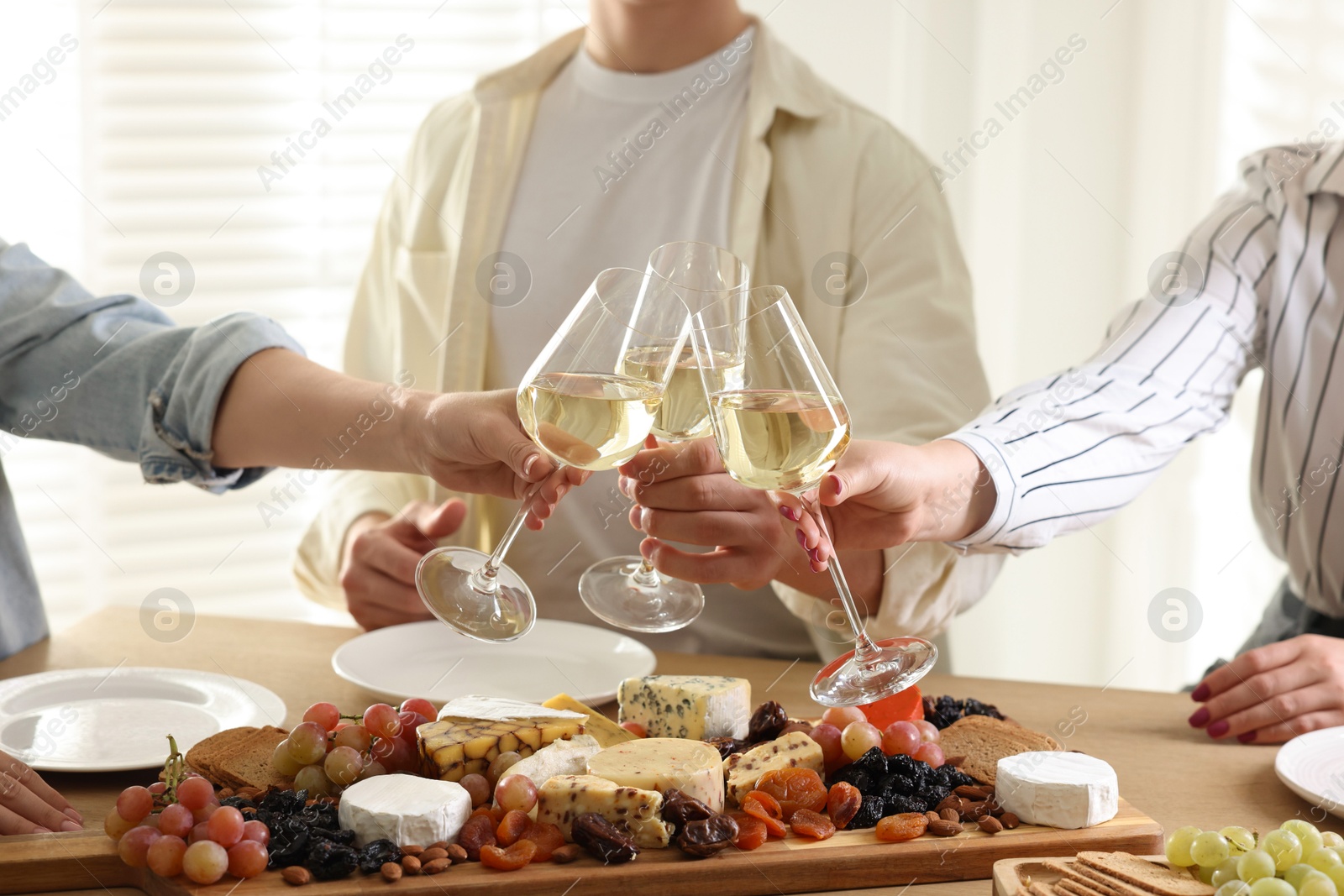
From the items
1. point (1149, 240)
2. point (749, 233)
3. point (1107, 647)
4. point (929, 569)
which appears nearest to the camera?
point (929, 569)

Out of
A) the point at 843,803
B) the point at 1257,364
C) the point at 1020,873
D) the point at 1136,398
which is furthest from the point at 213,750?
the point at 1257,364

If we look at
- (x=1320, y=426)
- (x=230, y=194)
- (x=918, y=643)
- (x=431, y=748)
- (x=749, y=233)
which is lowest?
(x=431, y=748)

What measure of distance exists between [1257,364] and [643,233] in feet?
3.24

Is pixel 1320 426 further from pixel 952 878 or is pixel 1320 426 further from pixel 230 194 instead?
pixel 230 194

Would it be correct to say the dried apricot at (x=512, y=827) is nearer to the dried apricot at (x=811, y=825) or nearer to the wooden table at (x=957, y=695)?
the dried apricot at (x=811, y=825)

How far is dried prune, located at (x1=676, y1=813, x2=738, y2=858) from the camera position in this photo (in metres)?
0.91

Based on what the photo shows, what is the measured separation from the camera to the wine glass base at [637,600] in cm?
123

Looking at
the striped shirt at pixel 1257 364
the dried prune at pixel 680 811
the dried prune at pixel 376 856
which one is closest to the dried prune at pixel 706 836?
the dried prune at pixel 680 811

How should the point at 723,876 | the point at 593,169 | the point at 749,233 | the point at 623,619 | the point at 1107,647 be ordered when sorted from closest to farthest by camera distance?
the point at 723,876
the point at 623,619
the point at 749,233
the point at 593,169
the point at 1107,647

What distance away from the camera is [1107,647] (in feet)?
9.58

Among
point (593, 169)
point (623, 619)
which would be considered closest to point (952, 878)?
point (623, 619)

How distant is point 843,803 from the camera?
99 cm

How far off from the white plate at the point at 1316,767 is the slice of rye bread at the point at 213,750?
1.01 meters

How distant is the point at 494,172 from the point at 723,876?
1393 millimetres
